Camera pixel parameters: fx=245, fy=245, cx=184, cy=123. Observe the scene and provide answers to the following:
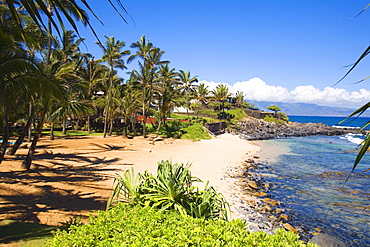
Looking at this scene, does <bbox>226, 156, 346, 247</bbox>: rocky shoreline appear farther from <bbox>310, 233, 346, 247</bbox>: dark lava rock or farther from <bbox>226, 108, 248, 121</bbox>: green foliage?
<bbox>226, 108, 248, 121</bbox>: green foliage

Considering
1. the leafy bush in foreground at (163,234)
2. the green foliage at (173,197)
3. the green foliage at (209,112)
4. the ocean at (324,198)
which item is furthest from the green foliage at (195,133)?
the leafy bush in foreground at (163,234)

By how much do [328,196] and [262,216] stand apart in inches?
220

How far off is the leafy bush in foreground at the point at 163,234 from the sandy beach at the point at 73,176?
1614 millimetres

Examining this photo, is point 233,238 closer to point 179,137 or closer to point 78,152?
point 78,152

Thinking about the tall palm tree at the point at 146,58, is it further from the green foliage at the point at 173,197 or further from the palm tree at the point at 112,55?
the green foliage at the point at 173,197

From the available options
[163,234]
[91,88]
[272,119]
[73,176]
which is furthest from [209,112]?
[163,234]

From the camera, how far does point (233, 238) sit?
Result: 296cm

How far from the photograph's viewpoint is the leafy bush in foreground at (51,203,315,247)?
288 centimetres

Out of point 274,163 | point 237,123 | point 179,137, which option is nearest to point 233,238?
point 274,163

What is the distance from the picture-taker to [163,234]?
3.19 meters

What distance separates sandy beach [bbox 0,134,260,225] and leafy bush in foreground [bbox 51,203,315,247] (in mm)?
1614

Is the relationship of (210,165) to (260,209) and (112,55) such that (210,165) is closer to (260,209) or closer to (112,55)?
(260,209)

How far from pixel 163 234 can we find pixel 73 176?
9.70 m

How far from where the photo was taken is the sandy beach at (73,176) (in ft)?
24.0
